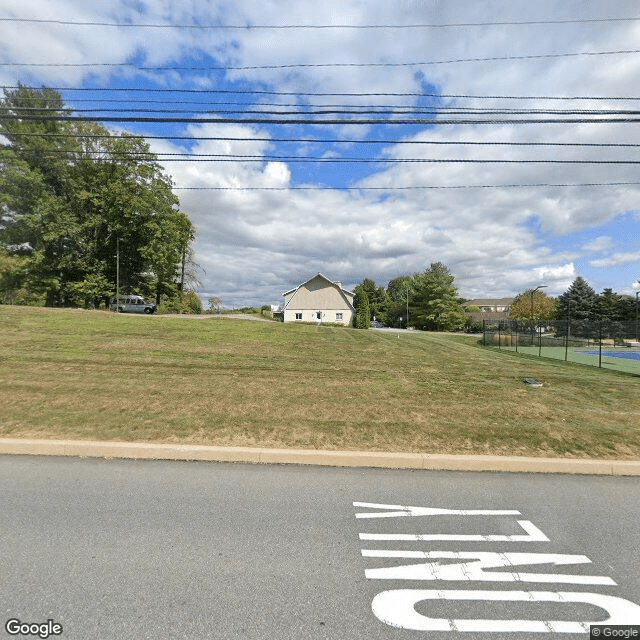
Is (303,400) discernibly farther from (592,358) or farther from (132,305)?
(132,305)

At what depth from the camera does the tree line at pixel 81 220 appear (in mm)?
28438

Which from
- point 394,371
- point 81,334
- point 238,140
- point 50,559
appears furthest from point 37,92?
point 50,559

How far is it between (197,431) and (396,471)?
2.93 meters

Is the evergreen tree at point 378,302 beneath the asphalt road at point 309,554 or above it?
A: above

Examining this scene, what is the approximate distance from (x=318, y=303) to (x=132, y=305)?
77.5 ft

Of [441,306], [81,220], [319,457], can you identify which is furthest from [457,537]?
[441,306]

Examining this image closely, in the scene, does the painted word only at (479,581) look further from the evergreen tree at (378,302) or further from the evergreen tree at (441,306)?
the evergreen tree at (378,302)

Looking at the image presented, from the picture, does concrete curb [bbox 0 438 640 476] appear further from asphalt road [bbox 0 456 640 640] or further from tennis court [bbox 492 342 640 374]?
tennis court [bbox 492 342 640 374]

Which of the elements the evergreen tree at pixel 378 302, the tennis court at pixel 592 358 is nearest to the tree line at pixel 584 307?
the evergreen tree at pixel 378 302

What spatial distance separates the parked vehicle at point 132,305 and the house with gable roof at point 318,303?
20265 millimetres

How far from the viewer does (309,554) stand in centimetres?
295

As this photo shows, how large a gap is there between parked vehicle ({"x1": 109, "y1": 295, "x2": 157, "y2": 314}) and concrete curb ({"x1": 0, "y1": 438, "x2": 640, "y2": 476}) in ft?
91.9

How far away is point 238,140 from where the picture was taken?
302 inches

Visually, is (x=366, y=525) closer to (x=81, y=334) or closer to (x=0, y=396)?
(x=0, y=396)
